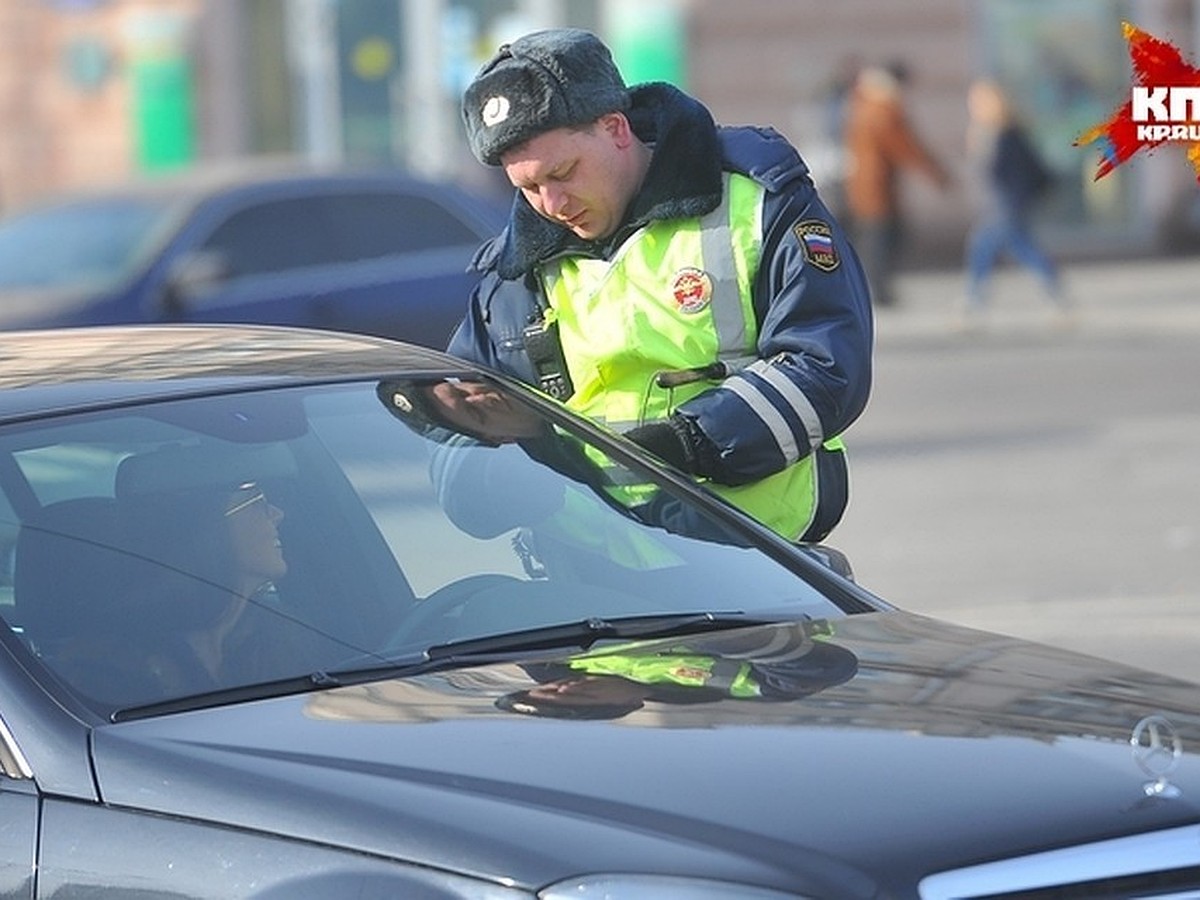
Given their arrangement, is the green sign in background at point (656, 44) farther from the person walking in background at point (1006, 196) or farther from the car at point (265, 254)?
the car at point (265, 254)

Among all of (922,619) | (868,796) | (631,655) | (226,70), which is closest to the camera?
(868,796)

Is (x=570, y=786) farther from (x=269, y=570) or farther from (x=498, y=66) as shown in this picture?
(x=498, y=66)

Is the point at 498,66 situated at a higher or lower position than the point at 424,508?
higher

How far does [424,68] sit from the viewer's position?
957 inches

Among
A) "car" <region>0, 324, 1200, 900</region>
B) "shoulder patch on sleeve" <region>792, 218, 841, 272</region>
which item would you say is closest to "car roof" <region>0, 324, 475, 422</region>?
"car" <region>0, 324, 1200, 900</region>

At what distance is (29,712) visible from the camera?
11.5 feet

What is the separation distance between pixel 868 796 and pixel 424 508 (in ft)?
4.09

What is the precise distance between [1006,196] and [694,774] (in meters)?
16.4

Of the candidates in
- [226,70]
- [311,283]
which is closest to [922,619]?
[311,283]

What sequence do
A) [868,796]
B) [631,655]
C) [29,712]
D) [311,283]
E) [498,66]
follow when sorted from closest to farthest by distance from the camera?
[868,796]
[29,712]
[631,655]
[498,66]
[311,283]

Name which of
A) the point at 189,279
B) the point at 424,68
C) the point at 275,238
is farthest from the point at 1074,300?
the point at 189,279

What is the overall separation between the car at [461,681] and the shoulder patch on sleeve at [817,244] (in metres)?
0.43

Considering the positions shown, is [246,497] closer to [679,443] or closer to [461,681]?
[461,681]

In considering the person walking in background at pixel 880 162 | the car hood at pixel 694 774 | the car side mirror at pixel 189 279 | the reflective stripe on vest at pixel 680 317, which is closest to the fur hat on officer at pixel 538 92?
the reflective stripe on vest at pixel 680 317
